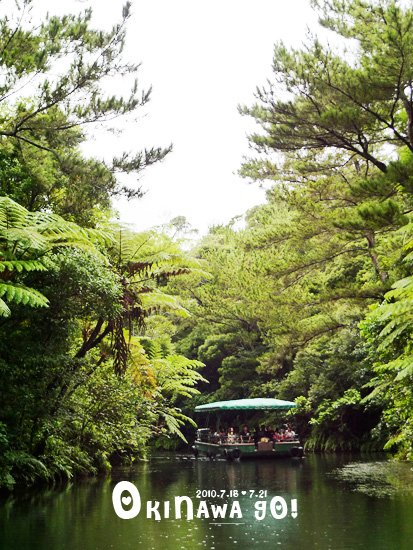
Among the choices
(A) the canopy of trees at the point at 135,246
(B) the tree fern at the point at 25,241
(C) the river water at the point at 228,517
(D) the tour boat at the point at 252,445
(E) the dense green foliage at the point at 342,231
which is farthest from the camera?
(D) the tour boat at the point at 252,445

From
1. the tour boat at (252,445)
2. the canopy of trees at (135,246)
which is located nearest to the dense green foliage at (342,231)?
the canopy of trees at (135,246)

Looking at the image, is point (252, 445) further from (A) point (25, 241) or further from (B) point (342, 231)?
(A) point (25, 241)

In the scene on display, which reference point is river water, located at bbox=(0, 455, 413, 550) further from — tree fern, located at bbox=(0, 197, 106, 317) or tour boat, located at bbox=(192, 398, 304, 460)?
tour boat, located at bbox=(192, 398, 304, 460)

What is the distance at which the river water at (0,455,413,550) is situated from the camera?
532 centimetres

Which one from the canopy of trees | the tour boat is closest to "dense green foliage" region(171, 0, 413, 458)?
the canopy of trees

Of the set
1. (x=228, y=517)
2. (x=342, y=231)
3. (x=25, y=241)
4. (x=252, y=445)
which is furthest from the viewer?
(x=252, y=445)

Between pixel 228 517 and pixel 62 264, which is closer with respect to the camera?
pixel 228 517

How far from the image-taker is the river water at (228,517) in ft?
17.4

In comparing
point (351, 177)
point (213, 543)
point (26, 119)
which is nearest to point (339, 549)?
point (213, 543)

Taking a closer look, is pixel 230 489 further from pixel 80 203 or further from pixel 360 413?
Answer: pixel 360 413

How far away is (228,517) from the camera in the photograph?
6.99 meters

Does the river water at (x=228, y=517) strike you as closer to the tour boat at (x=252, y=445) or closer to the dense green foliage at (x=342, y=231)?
the dense green foliage at (x=342, y=231)

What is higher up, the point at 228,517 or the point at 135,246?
the point at 135,246

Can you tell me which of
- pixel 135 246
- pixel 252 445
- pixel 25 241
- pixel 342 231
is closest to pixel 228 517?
pixel 25 241
